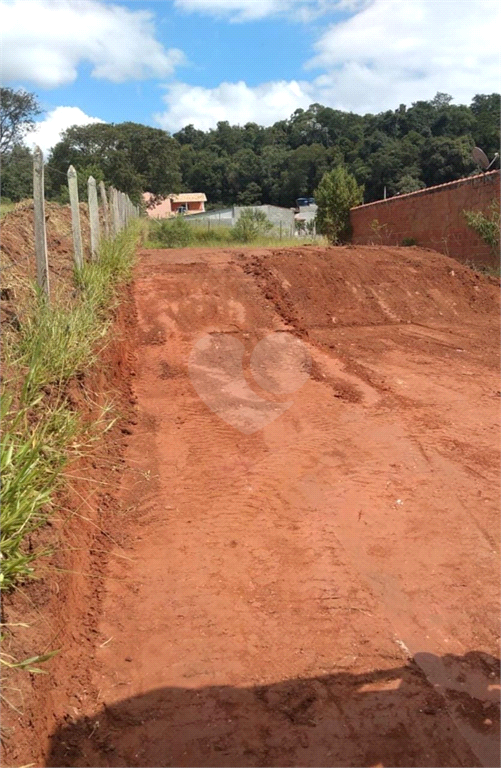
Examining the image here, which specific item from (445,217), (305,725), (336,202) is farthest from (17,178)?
(336,202)

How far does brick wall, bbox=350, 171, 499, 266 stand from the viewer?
14336mm

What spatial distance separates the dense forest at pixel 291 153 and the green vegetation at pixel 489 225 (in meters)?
9.88

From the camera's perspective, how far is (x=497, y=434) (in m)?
5.82

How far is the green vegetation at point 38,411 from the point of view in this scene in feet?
9.24

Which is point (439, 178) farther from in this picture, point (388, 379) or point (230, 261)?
point (388, 379)

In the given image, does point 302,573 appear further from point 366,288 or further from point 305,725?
point 366,288

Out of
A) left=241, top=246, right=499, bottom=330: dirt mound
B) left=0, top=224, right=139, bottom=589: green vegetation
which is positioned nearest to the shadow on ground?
left=0, top=224, right=139, bottom=589: green vegetation

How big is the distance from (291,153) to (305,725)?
211ft

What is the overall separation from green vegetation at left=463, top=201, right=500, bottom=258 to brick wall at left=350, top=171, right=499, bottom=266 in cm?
13

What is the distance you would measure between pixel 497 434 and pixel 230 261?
7590mm

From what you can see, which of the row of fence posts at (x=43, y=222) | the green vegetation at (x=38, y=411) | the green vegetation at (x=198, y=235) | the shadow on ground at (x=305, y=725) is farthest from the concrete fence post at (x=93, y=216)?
the green vegetation at (x=198, y=235)

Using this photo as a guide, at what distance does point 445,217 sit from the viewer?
1572 centimetres

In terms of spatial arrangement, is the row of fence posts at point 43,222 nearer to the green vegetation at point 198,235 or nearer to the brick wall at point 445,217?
the brick wall at point 445,217

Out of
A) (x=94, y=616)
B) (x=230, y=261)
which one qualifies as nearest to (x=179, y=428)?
(x=94, y=616)
